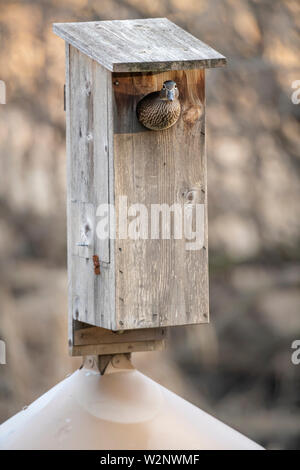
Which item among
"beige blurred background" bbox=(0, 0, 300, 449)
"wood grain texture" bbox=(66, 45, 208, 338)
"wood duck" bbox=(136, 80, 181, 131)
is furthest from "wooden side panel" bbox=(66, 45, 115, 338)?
"beige blurred background" bbox=(0, 0, 300, 449)

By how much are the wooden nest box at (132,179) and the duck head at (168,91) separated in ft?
0.16

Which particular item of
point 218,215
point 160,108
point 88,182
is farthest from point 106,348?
point 218,215

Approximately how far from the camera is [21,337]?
704cm

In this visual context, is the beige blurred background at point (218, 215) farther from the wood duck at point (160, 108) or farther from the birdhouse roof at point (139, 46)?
the wood duck at point (160, 108)

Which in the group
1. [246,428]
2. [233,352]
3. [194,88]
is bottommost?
[246,428]

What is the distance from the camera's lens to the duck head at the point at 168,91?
3.47 metres

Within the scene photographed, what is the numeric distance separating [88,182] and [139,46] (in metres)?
0.49

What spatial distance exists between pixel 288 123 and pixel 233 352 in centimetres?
160

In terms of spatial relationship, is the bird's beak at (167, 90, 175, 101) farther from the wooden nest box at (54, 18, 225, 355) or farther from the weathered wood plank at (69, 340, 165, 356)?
the weathered wood plank at (69, 340, 165, 356)

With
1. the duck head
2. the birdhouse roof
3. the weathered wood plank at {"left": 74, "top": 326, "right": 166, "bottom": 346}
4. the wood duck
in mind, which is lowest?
the weathered wood plank at {"left": 74, "top": 326, "right": 166, "bottom": 346}

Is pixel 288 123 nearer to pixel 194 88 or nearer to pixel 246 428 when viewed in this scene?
pixel 246 428

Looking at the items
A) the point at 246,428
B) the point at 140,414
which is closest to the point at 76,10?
the point at 246,428

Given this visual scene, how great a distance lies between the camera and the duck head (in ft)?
11.4

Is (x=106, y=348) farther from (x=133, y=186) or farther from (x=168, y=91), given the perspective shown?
(x=168, y=91)
